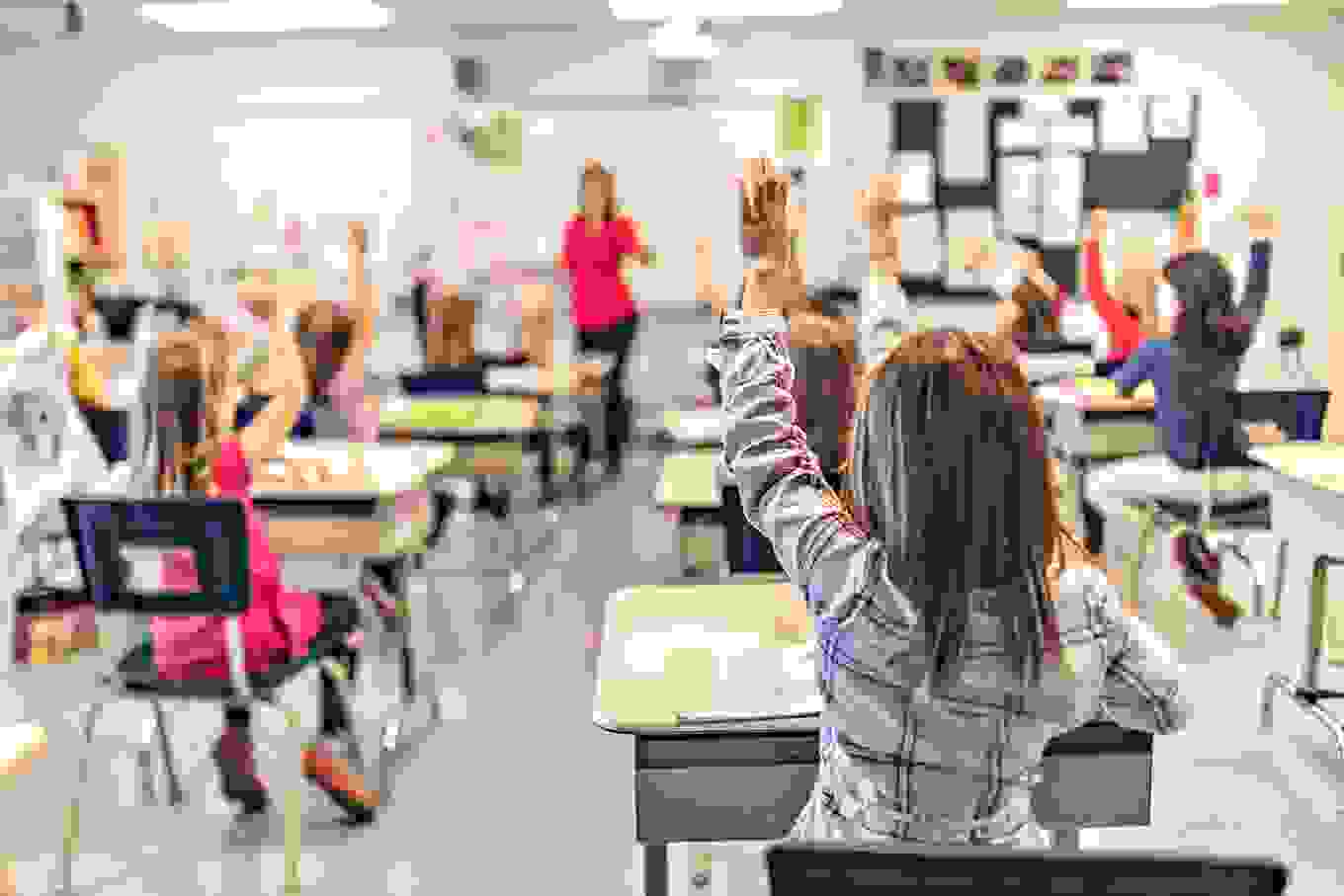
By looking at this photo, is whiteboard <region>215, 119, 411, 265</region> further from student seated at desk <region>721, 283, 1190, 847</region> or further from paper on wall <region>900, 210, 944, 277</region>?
student seated at desk <region>721, 283, 1190, 847</region>

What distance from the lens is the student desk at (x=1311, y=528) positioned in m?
3.90

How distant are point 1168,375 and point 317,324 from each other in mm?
3035

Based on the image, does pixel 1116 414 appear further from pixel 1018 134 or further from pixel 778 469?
pixel 778 469

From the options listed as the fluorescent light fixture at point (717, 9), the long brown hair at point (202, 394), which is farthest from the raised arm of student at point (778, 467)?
the fluorescent light fixture at point (717, 9)

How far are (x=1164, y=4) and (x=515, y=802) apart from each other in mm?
6420

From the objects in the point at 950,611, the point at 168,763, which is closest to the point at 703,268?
the point at 168,763

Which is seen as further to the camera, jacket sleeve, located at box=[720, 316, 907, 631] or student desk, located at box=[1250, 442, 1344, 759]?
student desk, located at box=[1250, 442, 1344, 759]

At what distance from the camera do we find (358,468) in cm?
428

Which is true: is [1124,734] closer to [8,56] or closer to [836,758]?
[836,758]

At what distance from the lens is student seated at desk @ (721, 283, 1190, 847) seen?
4.90ft

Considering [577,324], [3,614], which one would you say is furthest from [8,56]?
[3,614]

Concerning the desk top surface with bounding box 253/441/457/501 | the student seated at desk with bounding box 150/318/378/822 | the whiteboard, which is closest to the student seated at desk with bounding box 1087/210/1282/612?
the desk top surface with bounding box 253/441/457/501

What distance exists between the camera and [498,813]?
381 centimetres

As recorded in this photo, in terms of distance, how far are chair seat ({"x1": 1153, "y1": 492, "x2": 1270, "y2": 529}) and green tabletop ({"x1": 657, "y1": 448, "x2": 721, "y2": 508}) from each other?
1714 millimetres
